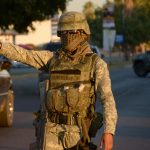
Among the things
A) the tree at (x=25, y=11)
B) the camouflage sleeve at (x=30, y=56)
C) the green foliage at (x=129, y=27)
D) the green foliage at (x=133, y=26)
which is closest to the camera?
the camouflage sleeve at (x=30, y=56)

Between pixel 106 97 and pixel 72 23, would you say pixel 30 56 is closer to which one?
pixel 72 23

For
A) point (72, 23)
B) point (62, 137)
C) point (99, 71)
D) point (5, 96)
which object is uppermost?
point (72, 23)

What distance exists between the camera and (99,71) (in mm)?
5195

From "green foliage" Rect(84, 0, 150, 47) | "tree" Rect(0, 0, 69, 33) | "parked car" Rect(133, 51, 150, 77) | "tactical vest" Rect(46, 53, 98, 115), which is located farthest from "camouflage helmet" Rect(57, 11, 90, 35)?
"green foliage" Rect(84, 0, 150, 47)

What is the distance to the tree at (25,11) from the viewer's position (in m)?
27.9

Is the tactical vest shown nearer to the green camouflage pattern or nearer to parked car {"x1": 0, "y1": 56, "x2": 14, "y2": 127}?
the green camouflage pattern

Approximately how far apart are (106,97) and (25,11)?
2312 cm

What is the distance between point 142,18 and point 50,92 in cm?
8180

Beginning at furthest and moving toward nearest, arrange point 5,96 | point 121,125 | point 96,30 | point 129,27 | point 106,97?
point 96,30
point 129,27
point 121,125
point 5,96
point 106,97

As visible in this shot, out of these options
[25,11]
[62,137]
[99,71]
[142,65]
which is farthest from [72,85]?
[142,65]

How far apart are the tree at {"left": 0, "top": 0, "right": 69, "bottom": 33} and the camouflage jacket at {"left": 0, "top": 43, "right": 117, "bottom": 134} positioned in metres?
22.2

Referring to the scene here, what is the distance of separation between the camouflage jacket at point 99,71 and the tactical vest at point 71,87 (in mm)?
78

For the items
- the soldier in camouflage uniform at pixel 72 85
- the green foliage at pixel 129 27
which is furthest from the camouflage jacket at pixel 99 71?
the green foliage at pixel 129 27

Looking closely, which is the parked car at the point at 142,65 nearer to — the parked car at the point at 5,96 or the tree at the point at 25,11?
the tree at the point at 25,11
